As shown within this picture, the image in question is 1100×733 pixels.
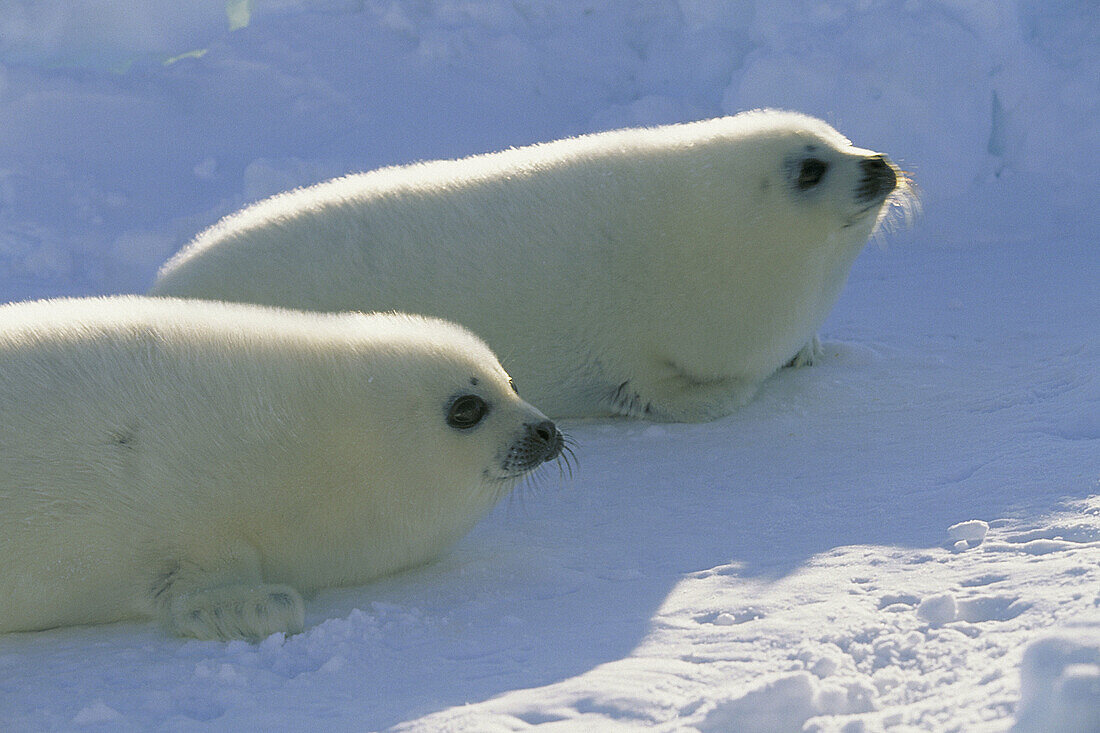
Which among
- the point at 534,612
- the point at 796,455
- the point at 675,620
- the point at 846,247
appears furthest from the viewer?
the point at 846,247

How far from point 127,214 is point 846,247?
522 cm

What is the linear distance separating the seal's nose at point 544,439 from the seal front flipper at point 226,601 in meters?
0.68

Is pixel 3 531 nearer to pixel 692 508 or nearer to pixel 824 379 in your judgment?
pixel 692 508

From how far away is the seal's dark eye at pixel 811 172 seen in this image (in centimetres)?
441

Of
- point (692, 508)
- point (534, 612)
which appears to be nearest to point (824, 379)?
point (692, 508)

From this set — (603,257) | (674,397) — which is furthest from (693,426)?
(603,257)

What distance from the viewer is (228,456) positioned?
9.11ft

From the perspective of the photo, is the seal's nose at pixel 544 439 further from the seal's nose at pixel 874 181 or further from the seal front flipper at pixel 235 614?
the seal's nose at pixel 874 181

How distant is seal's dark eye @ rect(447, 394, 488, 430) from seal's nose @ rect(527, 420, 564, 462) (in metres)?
0.13

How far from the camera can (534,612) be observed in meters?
2.71

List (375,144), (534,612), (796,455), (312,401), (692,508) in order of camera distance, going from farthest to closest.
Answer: (375,144), (796,455), (692,508), (312,401), (534,612)

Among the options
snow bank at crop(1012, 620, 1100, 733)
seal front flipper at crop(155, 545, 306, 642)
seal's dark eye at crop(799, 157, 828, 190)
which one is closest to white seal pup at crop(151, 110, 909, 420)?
seal's dark eye at crop(799, 157, 828, 190)

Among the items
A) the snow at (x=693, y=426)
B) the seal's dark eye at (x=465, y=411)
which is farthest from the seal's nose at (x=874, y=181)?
the seal's dark eye at (x=465, y=411)

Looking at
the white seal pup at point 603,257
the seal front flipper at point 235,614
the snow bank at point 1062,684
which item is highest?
the white seal pup at point 603,257
